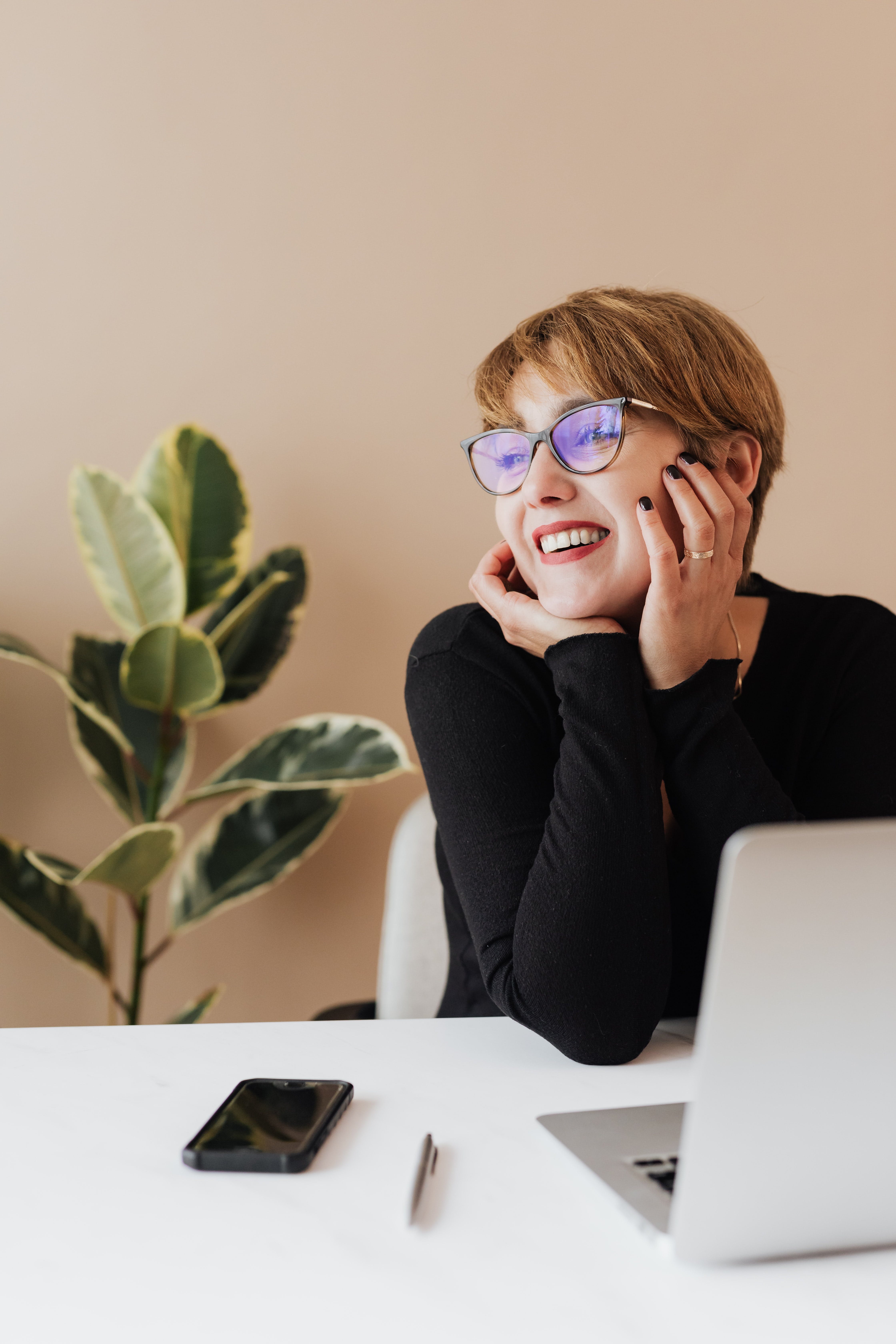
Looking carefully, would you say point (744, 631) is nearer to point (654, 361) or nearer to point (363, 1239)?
point (654, 361)

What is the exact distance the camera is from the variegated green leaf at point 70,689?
5.08ft

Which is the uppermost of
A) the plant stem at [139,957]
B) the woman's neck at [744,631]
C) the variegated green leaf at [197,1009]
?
the woman's neck at [744,631]

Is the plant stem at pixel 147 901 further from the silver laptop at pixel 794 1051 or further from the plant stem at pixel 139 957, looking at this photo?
the silver laptop at pixel 794 1051

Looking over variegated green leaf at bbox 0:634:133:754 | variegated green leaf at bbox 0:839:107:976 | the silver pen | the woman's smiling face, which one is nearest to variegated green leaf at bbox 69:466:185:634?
variegated green leaf at bbox 0:634:133:754

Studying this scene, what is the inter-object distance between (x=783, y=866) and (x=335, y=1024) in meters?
0.52

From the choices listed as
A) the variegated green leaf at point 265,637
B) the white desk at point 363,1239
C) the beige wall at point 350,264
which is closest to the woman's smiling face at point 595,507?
the white desk at point 363,1239

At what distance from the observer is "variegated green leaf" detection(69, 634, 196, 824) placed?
1671mm

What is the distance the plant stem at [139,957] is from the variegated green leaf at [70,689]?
0.84 feet

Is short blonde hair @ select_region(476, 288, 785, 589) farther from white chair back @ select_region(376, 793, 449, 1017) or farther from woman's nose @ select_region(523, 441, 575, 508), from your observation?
white chair back @ select_region(376, 793, 449, 1017)

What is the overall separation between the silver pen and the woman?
234 millimetres

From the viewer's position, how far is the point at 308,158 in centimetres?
188

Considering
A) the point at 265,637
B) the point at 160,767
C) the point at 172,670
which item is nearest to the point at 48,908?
the point at 160,767

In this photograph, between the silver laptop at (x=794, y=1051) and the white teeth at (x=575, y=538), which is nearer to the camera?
the silver laptop at (x=794, y=1051)

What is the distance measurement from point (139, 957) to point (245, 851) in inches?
9.9
